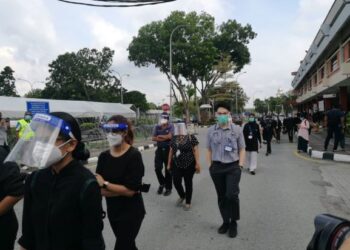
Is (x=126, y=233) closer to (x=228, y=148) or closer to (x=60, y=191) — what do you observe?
(x=60, y=191)

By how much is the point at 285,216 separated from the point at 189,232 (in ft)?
5.66

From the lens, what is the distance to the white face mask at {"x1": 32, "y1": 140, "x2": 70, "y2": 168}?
2.32 meters

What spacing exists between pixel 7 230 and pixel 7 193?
32cm

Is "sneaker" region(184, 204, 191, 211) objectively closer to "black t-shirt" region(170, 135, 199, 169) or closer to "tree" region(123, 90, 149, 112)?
"black t-shirt" region(170, 135, 199, 169)

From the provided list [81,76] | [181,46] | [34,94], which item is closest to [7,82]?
[34,94]

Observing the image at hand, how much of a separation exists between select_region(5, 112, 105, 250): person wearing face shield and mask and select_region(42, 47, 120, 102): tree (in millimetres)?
67092

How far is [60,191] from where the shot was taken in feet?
7.68

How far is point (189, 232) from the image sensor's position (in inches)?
221

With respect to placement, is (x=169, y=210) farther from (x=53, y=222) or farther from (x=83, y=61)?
(x=83, y=61)

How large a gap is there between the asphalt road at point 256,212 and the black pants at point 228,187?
305 mm

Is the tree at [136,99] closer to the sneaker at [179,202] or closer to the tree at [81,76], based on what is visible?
the tree at [81,76]

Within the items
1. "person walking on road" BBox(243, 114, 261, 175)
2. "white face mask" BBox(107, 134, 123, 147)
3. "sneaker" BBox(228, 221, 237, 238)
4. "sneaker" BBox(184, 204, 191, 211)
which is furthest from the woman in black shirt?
"person walking on road" BBox(243, 114, 261, 175)

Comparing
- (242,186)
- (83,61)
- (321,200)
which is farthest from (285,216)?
(83,61)

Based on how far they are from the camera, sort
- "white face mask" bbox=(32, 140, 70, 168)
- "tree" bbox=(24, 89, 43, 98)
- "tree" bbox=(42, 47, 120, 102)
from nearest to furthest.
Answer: "white face mask" bbox=(32, 140, 70, 168)
"tree" bbox=(42, 47, 120, 102)
"tree" bbox=(24, 89, 43, 98)
